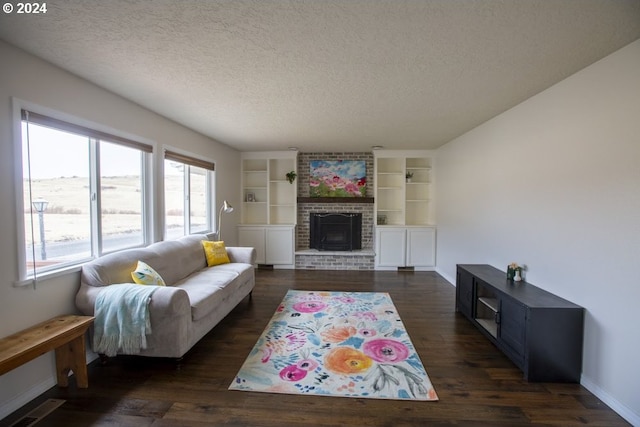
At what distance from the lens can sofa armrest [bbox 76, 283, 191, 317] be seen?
2178 millimetres

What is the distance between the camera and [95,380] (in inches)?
84.6

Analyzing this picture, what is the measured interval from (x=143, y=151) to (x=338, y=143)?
2999 mm

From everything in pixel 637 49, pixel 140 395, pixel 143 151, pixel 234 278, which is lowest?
pixel 140 395

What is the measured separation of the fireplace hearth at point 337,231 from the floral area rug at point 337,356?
2211 mm

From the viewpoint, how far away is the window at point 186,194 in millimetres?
3697

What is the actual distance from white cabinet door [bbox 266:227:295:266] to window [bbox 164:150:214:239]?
1321 mm

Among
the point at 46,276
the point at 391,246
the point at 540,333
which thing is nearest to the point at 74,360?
the point at 46,276

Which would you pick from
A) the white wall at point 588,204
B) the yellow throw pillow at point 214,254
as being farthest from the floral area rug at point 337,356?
the white wall at point 588,204

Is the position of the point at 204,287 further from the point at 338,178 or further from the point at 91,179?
the point at 338,178

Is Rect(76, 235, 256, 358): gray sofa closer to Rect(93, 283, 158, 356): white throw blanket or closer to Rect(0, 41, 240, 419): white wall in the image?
Rect(93, 283, 158, 356): white throw blanket

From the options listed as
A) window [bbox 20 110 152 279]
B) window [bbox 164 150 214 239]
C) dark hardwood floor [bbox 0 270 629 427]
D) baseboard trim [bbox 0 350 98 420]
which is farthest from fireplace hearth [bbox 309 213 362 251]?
baseboard trim [bbox 0 350 98 420]

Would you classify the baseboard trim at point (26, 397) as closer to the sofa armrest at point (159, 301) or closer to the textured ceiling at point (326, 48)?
the sofa armrest at point (159, 301)

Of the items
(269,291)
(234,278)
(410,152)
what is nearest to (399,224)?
(410,152)

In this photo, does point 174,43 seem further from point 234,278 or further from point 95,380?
point 95,380
